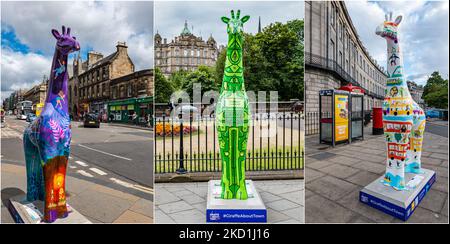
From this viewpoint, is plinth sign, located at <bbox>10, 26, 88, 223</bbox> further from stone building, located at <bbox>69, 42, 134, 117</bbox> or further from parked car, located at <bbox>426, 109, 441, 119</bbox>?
parked car, located at <bbox>426, 109, 441, 119</bbox>

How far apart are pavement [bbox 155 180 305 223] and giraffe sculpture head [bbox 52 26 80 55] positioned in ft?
8.42

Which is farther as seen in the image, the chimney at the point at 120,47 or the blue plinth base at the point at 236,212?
the chimney at the point at 120,47

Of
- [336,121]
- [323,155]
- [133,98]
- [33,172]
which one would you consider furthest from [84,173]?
[133,98]

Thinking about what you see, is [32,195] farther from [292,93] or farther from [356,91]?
[292,93]

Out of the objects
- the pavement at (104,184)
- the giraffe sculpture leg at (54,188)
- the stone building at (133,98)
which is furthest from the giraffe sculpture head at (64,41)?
the stone building at (133,98)

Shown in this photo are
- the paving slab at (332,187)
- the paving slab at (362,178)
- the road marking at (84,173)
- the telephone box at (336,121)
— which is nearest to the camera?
the paving slab at (332,187)

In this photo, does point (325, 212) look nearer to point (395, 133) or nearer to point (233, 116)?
point (395, 133)

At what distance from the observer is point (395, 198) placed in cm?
329

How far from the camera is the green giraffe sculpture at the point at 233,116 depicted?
124 inches

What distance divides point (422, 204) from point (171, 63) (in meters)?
70.0

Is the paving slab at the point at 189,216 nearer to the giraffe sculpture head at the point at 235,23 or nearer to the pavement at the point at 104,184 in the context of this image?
the pavement at the point at 104,184

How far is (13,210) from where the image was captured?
3441mm

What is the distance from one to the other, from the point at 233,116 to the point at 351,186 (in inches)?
117

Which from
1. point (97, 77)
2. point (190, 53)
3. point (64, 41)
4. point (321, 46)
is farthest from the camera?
point (190, 53)
